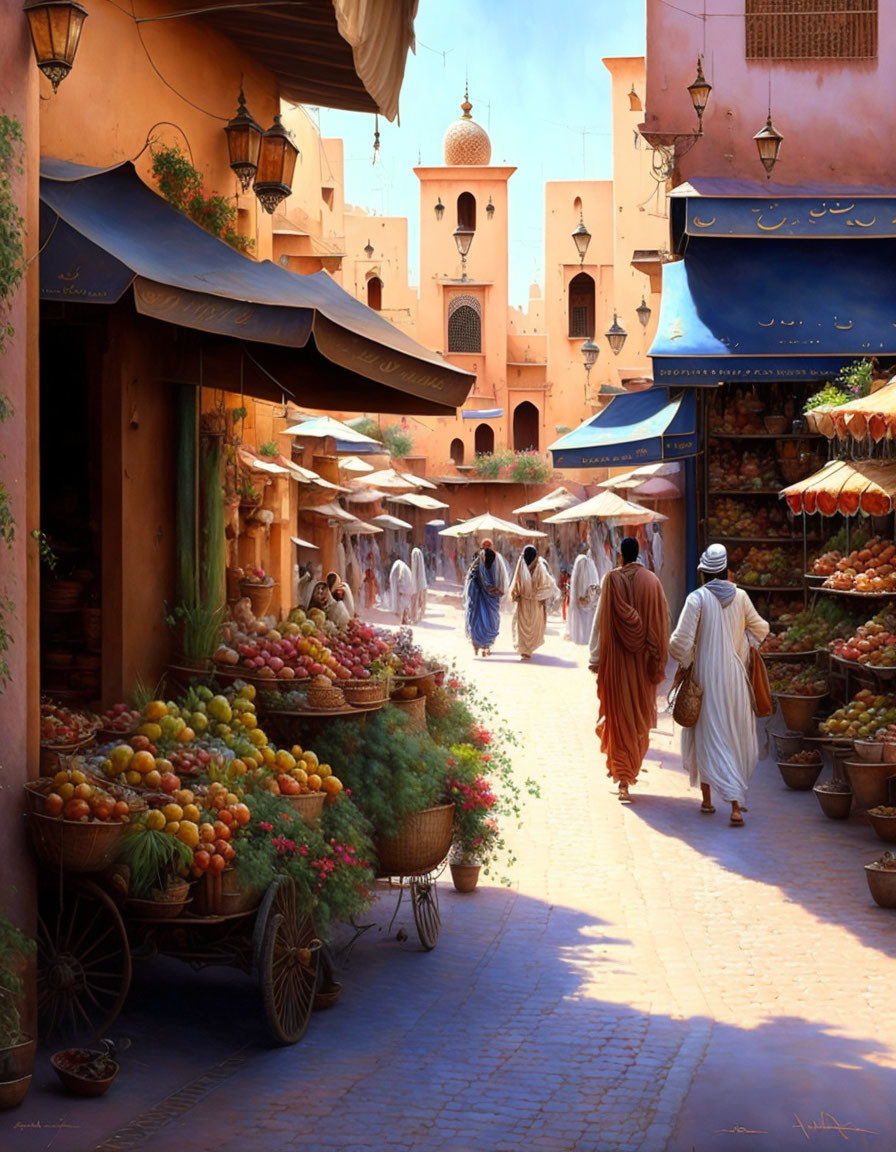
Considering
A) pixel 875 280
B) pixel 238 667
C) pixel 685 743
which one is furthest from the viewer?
pixel 875 280

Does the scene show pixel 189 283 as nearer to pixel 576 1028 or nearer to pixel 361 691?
pixel 361 691

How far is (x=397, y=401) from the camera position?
9531mm

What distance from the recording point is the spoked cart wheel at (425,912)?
7.61m

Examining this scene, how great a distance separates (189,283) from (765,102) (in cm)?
1281

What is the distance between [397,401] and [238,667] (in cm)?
255

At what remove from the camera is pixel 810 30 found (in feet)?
59.3

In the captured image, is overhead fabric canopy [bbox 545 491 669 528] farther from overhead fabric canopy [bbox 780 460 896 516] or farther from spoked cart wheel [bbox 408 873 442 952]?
spoked cart wheel [bbox 408 873 442 952]

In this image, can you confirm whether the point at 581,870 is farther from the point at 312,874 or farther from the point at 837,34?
the point at 837,34

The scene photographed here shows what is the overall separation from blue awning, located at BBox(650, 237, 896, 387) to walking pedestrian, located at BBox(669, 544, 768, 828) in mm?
4939

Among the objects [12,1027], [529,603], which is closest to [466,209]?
[529,603]

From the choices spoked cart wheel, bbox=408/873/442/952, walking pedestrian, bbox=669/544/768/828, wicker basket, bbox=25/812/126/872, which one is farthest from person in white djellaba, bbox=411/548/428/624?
wicker basket, bbox=25/812/126/872

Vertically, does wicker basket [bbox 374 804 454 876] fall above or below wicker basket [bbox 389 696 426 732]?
below

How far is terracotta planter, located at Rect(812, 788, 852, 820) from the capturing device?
1040 cm

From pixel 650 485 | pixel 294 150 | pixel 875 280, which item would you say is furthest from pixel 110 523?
pixel 650 485
